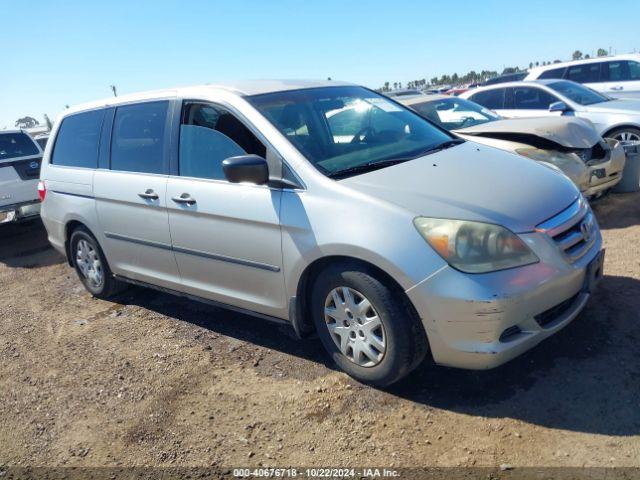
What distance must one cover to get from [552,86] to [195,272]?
718 cm

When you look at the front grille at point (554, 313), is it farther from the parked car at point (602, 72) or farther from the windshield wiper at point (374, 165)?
the parked car at point (602, 72)

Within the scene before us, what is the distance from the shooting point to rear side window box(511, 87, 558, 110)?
8719mm

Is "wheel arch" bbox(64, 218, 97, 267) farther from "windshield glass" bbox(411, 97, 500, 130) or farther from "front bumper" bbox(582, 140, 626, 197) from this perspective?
"front bumper" bbox(582, 140, 626, 197)

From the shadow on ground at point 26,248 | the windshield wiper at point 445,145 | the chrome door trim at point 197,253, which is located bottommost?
the shadow on ground at point 26,248

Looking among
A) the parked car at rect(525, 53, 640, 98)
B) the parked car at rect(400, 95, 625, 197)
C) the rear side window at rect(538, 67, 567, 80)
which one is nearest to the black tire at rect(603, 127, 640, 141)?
the parked car at rect(400, 95, 625, 197)

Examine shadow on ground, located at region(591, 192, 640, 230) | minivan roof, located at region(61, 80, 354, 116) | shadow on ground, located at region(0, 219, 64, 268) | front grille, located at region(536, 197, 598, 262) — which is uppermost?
minivan roof, located at region(61, 80, 354, 116)

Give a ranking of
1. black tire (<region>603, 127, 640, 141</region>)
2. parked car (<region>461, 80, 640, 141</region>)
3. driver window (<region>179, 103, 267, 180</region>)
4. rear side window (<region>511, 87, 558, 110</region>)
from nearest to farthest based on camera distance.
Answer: driver window (<region>179, 103, 267, 180</region>) < black tire (<region>603, 127, 640, 141</region>) < parked car (<region>461, 80, 640, 141</region>) < rear side window (<region>511, 87, 558, 110</region>)

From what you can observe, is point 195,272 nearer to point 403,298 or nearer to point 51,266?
point 403,298

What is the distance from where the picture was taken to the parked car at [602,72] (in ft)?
36.4

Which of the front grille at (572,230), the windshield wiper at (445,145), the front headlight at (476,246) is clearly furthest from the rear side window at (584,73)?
the front headlight at (476,246)

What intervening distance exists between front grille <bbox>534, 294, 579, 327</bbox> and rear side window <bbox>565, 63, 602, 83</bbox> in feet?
31.9

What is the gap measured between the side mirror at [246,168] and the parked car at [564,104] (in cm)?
622

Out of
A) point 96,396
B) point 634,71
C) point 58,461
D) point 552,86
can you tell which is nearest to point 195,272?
point 96,396

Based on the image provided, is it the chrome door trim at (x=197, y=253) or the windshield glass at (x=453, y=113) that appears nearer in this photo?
the chrome door trim at (x=197, y=253)
